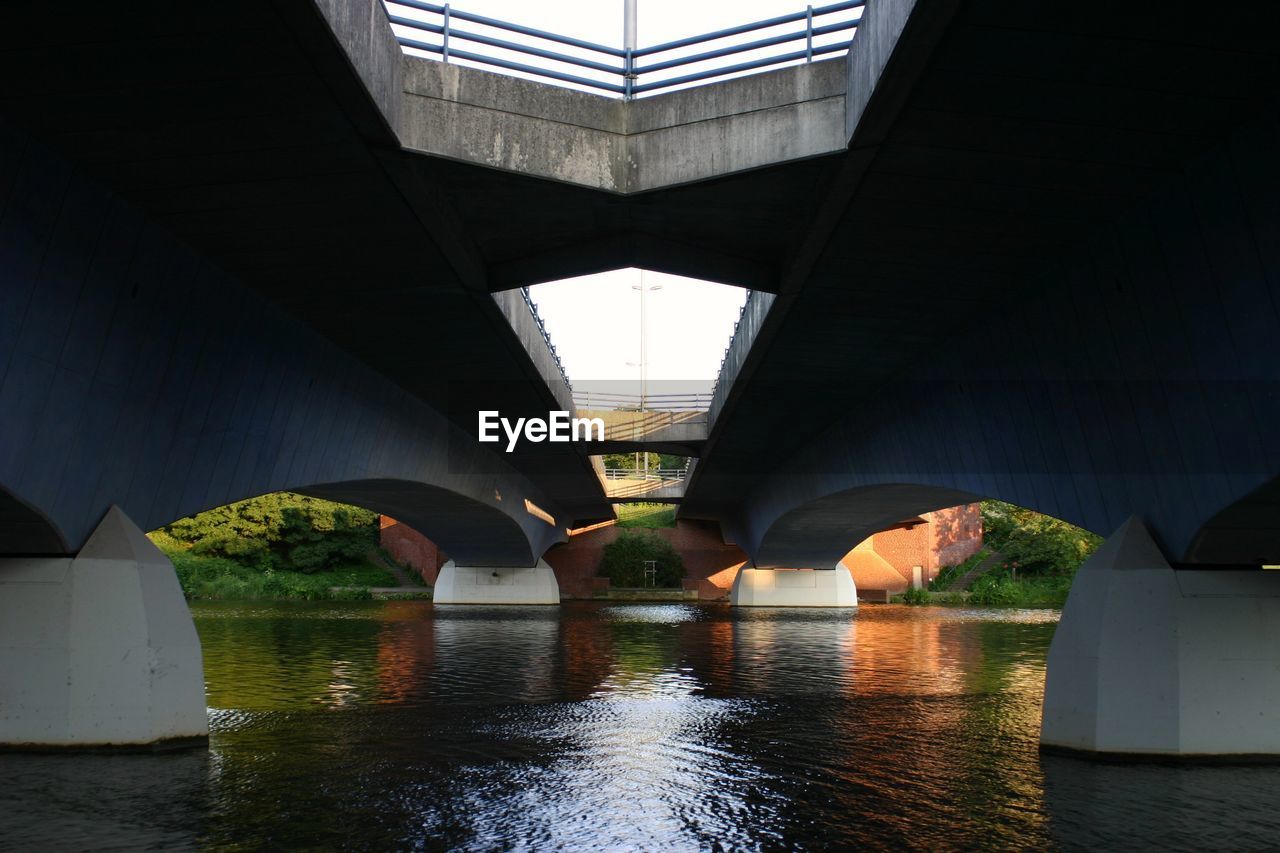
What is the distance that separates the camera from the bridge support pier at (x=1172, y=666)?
11.2m

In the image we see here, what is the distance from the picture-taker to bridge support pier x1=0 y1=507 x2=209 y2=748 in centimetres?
1104

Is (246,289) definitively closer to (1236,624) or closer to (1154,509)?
(1154,509)

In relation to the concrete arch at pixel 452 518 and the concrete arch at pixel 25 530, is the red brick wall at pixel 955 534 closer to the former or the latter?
the concrete arch at pixel 452 518

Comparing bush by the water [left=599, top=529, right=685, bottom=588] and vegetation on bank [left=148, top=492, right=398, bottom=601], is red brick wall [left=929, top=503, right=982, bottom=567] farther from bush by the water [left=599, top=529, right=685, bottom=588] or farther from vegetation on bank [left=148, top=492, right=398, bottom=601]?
vegetation on bank [left=148, top=492, right=398, bottom=601]

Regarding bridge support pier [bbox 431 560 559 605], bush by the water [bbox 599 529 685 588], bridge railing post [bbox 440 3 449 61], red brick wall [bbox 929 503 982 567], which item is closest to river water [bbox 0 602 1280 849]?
bridge railing post [bbox 440 3 449 61]

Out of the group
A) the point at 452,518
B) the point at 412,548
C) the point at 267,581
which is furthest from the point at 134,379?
A: the point at 412,548

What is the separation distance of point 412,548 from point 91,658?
55.0 m

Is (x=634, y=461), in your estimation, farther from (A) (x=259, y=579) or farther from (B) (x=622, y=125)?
(B) (x=622, y=125)

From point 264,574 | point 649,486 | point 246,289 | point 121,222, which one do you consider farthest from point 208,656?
point 264,574

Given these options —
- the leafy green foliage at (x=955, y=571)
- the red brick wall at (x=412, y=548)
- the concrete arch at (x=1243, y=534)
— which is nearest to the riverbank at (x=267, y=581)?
the red brick wall at (x=412, y=548)

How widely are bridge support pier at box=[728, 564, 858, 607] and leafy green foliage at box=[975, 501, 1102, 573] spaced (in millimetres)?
15790

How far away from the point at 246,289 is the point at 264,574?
51804 millimetres

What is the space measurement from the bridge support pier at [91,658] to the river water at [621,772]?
1.20 feet

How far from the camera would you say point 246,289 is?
1423 centimetres
